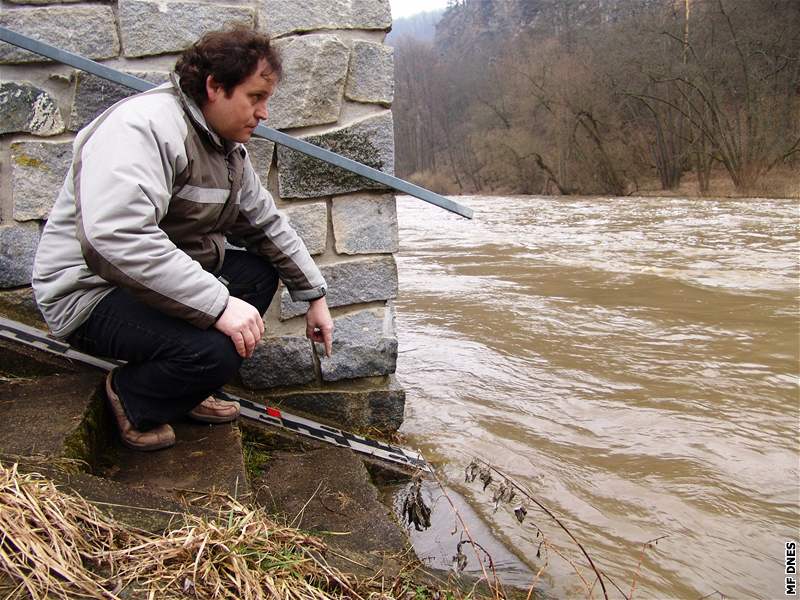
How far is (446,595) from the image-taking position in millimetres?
1511

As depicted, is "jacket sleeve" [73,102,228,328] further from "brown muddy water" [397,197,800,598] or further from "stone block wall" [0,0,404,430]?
"brown muddy water" [397,197,800,598]

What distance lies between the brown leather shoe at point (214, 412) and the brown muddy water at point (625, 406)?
82 cm

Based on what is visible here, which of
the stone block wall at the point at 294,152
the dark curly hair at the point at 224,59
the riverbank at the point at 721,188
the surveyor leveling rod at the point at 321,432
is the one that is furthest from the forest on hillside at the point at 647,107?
the dark curly hair at the point at 224,59

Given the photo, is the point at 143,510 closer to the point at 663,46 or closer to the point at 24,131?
the point at 24,131

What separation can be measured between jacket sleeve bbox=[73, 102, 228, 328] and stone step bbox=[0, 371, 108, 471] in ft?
1.35

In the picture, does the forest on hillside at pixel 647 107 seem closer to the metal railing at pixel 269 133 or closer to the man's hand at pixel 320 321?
Result: the metal railing at pixel 269 133

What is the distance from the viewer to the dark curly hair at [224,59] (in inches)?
72.9

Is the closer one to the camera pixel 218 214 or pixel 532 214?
pixel 218 214

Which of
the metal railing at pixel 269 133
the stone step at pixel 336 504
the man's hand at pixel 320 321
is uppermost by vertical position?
the metal railing at pixel 269 133

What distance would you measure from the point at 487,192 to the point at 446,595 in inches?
1267

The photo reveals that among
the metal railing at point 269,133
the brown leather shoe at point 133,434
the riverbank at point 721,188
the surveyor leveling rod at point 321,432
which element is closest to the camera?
the brown leather shoe at point 133,434

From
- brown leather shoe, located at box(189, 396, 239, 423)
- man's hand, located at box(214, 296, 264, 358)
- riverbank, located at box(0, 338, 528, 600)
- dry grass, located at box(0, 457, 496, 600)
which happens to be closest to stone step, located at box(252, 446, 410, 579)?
riverbank, located at box(0, 338, 528, 600)

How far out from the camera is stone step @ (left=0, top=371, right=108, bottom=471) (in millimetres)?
1696

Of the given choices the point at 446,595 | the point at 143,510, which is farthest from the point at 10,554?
the point at 446,595
